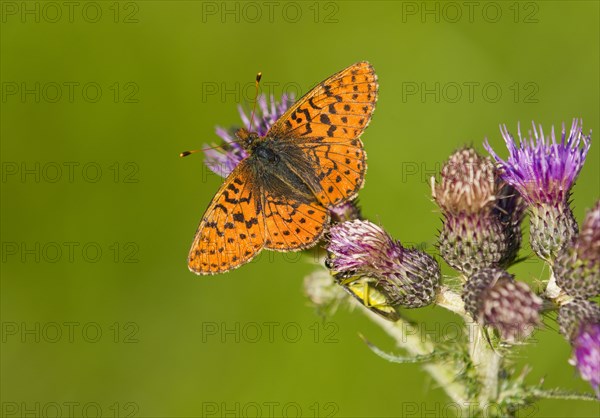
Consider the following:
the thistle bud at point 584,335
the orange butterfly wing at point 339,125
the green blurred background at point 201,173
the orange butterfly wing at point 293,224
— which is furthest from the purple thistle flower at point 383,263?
the green blurred background at point 201,173

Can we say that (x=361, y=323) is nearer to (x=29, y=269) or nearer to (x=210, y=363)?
(x=210, y=363)

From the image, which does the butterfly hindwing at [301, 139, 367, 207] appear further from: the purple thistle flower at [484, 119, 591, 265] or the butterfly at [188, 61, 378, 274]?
the purple thistle flower at [484, 119, 591, 265]

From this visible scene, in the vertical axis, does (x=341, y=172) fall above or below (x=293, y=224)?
above

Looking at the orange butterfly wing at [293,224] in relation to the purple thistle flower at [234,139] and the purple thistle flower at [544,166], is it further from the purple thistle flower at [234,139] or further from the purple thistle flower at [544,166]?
the purple thistle flower at [544,166]

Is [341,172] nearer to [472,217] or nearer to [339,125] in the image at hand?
[339,125]

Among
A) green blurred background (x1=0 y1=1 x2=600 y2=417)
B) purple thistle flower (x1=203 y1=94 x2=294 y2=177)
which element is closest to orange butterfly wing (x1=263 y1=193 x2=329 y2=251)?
purple thistle flower (x1=203 y1=94 x2=294 y2=177)

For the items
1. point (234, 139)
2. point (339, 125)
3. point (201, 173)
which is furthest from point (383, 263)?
point (201, 173)

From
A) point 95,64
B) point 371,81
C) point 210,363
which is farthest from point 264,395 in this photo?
point 95,64

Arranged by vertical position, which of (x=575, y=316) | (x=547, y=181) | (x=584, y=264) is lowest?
(x=575, y=316)
